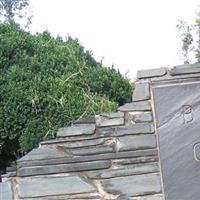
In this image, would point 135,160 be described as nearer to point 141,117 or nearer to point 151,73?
point 141,117

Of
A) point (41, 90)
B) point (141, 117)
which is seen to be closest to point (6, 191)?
point (141, 117)

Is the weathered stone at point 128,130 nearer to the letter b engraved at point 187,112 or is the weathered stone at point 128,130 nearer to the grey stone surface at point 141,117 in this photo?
the grey stone surface at point 141,117

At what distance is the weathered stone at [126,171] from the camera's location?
3.30m

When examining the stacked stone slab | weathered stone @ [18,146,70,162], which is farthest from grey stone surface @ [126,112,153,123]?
weathered stone @ [18,146,70,162]

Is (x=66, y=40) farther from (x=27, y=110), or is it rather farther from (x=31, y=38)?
(x=27, y=110)

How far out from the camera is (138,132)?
10.9ft

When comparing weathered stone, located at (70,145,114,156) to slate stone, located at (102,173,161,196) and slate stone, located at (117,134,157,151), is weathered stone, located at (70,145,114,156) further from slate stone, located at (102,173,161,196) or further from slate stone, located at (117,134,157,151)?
slate stone, located at (102,173,161,196)

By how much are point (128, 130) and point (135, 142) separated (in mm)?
89

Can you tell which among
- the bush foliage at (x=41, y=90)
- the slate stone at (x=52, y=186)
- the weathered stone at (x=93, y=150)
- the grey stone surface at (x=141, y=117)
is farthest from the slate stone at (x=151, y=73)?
the bush foliage at (x=41, y=90)

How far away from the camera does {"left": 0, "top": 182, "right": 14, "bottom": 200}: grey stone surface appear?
3.40 metres

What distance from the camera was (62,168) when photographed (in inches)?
132

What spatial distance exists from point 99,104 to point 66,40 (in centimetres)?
319

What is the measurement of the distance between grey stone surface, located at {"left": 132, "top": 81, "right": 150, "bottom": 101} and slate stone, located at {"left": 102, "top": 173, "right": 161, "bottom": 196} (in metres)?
0.49

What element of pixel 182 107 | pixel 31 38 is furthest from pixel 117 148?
pixel 31 38
